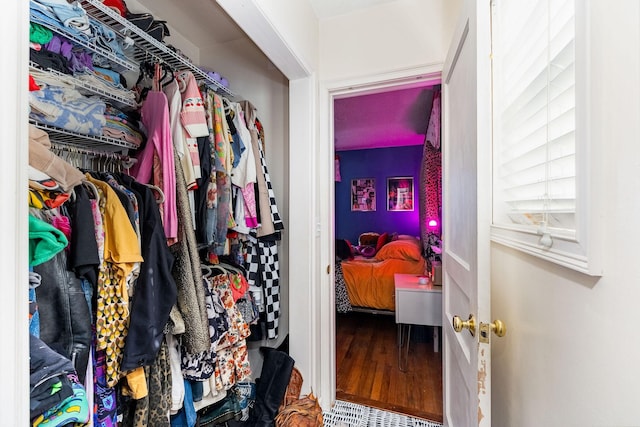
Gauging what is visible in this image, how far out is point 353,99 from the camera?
116 inches

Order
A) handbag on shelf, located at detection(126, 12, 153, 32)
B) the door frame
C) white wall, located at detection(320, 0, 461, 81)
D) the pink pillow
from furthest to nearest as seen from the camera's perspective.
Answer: the pink pillow, the door frame, white wall, located at detection(320, 0, 461, 81), handbag on shelf, located at detection(126, 12, 153, 32)

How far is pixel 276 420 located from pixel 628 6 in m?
1.84

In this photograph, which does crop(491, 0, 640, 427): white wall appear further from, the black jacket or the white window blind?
Answer: the black jacket

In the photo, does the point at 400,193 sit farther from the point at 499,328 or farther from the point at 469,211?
the point at 499,328

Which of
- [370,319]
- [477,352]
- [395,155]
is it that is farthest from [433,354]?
[395,155]

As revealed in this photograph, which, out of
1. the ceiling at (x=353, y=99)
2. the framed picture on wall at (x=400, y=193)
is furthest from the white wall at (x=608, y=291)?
the framed picture on wall at (x=400, y=193)

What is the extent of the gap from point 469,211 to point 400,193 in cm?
430

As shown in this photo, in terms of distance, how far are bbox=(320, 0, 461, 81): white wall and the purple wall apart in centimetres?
360

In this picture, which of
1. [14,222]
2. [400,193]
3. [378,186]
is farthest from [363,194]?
[14,222]

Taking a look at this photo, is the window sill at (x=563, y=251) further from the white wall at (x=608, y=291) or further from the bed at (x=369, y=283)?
the bed at (x=369, y=283)

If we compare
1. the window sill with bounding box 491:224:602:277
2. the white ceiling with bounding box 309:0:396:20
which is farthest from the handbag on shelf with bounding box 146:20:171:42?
the window sill with bounding box 491:224:602:277

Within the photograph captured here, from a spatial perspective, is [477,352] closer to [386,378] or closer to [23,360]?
[23,360]

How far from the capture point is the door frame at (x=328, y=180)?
1.63 m

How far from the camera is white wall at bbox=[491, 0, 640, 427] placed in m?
0.41
